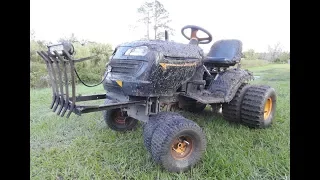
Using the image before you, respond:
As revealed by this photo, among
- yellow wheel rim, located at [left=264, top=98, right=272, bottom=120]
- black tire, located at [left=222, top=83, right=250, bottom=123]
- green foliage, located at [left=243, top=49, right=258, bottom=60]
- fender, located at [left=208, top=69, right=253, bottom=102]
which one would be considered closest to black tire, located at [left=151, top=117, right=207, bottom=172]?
fender, located at [left=208, top=69, right=253, bottom=102]

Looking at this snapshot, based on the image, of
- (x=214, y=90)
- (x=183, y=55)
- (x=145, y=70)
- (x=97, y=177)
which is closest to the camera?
(x=97, y=177)

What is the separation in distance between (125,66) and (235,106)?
73.5 inches

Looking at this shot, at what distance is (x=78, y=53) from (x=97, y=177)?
328 inches

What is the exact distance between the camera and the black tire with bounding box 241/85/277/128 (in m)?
3.95

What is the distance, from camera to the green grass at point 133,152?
111 inches

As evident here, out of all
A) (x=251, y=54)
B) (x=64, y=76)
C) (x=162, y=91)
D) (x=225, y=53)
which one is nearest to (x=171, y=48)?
(x=162, y=91)

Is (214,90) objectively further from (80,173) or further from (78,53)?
(78,53)

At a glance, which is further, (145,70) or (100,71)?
(100,71)

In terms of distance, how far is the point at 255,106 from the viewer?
3947 millimetres

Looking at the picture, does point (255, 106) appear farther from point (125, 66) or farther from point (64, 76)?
point (64, 76)

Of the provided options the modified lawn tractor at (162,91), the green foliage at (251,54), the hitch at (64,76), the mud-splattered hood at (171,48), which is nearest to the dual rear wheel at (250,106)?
the modified lawn tractor at (162,91)

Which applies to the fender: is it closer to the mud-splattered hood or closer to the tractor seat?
the tractor seat
